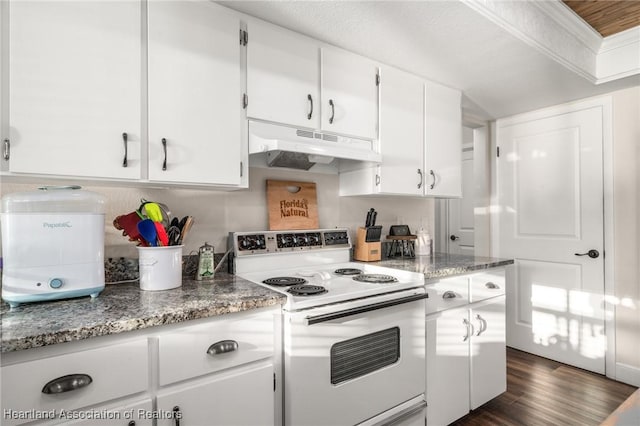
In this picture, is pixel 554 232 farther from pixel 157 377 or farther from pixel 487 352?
pixel 157 377

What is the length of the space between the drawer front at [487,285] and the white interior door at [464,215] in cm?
208

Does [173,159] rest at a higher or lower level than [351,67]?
lower

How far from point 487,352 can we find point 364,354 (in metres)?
1.09

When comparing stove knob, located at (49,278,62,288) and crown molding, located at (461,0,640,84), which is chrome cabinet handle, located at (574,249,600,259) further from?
stove knob, located at (49,278,62,288)

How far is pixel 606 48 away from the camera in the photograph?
241 centimetres

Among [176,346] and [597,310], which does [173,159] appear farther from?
[597,310]

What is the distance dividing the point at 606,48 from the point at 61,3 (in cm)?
329

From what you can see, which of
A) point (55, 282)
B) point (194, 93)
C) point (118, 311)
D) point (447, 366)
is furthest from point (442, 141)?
point (55, 282)

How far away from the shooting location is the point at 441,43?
188cm

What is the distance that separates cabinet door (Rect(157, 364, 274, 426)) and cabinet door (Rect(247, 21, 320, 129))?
1149 mm

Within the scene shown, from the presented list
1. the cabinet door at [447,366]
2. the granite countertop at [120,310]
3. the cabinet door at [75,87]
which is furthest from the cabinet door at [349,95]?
the cabinet door at [447,366]

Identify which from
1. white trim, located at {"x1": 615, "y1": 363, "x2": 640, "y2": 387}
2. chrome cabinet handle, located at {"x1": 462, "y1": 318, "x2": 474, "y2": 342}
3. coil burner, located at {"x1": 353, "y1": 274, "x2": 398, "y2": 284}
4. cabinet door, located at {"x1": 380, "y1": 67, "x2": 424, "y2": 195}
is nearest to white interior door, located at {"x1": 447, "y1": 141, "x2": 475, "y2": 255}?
white trim, located at {"x1": 615, "y1": 363, "x2": 640, "y2": 387}

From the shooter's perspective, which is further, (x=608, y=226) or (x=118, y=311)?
(x=608, y=226)

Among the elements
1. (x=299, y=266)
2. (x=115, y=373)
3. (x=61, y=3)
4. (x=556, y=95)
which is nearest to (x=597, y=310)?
(x=556, y=95)
